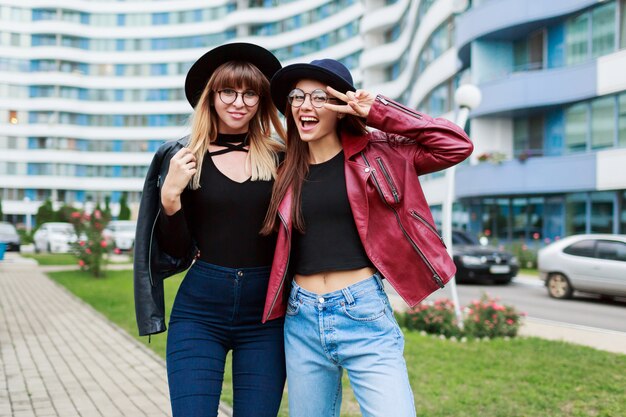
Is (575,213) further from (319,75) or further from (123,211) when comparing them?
(123,211)

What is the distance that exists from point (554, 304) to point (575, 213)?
12.3 metres

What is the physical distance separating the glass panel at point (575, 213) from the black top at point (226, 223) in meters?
23.6

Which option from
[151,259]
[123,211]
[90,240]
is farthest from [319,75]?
[123,211]

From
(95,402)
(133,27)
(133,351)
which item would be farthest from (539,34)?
(133,27)

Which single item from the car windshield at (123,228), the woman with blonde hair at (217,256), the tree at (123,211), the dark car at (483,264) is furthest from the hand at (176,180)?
the tree at (123,211)

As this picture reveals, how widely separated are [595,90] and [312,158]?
23.7m

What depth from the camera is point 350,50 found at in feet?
177

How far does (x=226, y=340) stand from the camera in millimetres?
3094

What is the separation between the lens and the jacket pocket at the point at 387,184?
2.89 meters

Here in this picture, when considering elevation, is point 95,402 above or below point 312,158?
below

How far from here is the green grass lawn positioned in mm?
5746

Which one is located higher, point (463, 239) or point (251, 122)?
point (251, 122)

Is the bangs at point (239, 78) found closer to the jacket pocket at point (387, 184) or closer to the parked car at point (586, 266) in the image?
the jacket pocket at point (387, 184)

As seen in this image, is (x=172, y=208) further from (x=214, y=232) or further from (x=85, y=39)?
(x=85, y=39)
